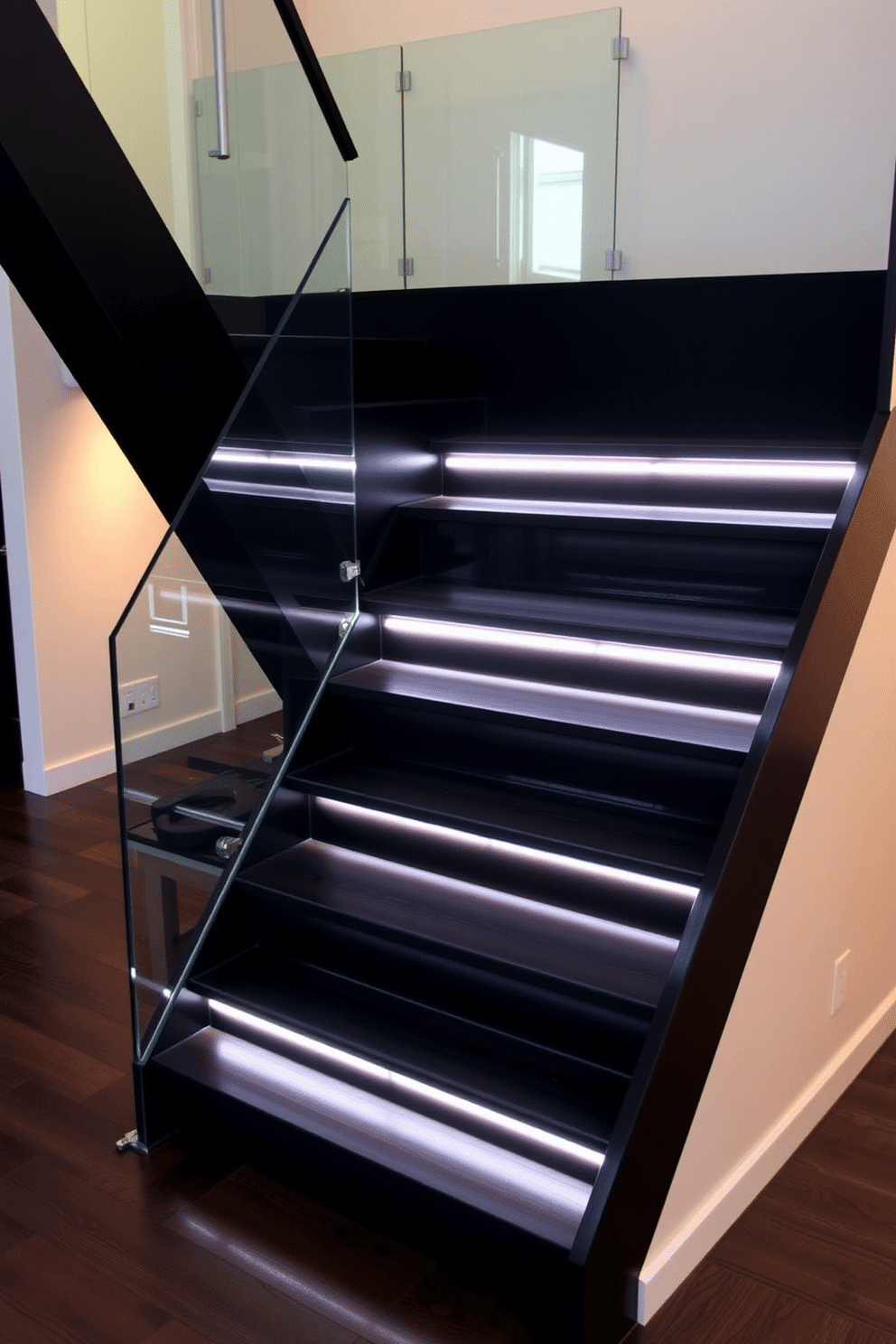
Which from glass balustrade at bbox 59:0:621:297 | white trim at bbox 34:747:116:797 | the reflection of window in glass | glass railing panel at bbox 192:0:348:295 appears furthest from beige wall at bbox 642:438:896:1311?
white trim at bbox 34:747:116:797

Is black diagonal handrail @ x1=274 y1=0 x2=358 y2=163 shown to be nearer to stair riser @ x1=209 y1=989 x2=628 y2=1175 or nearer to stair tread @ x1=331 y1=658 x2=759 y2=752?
stair tread @ x1=331 y1=658 x2=759 y2=752

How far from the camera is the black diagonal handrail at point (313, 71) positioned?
2812mm

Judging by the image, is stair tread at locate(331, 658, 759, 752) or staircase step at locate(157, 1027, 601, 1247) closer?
staircase step at locate(157, 1027, 601, 1247)

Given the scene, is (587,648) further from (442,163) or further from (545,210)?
(442,163)

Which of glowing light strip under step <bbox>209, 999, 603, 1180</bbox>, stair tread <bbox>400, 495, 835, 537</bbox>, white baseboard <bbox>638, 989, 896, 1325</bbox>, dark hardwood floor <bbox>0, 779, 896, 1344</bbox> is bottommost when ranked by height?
dark hardwood floor <bbox>0, 779, 896, 1344</bbox>

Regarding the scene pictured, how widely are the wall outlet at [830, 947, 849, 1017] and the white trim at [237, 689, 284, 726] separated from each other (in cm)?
139

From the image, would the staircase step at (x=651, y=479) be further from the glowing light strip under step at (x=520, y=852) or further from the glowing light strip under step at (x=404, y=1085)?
the glowing light strip under step at (x=404, y=1085)

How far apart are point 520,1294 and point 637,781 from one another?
1027 mm

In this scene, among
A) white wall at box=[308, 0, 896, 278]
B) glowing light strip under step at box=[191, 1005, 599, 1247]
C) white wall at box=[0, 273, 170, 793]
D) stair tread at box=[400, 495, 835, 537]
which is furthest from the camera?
white wall at box=[0, 273, 170, 793]

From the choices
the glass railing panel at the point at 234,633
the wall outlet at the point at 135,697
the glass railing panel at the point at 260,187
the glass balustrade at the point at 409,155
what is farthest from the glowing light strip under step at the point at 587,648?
the glass railing panel at the point at 260,187

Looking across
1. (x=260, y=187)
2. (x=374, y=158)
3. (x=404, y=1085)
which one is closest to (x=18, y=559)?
(x=260, y=187)

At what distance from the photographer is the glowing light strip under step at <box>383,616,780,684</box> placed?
2.51 meters

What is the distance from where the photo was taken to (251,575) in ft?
8.21

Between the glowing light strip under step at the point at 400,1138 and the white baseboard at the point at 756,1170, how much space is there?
0.21 metres
